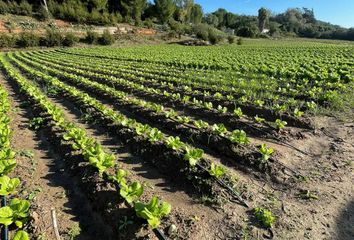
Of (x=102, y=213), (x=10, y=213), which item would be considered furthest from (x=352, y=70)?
(x=10, y=213)

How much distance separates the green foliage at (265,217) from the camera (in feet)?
13.4

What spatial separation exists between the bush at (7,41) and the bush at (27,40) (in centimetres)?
65

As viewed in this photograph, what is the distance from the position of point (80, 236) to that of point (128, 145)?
282cm

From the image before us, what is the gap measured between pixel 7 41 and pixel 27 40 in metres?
2.32

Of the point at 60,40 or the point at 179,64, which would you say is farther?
the point at 60,40

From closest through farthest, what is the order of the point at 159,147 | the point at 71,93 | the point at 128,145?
the point at 159,147
the point at 128,145
the point at 71,93

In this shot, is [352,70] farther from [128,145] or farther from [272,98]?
[128,145]

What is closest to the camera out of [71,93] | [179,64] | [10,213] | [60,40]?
[10,213]

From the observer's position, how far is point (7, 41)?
126 ft

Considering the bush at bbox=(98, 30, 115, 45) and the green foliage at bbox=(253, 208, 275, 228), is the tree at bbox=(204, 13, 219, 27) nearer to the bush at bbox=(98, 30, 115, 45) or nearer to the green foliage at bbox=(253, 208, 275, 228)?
the bush at bbox=(98, 30, 115, 45)

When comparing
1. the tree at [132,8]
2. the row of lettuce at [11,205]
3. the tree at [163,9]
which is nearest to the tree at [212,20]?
the tree at [163,9]

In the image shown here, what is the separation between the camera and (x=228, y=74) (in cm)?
1529

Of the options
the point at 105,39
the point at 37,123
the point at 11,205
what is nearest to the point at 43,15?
the point at 105,39

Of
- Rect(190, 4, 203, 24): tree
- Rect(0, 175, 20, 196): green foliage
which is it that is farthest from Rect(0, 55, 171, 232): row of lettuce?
Rect(190, 4, 203, 24): tree
